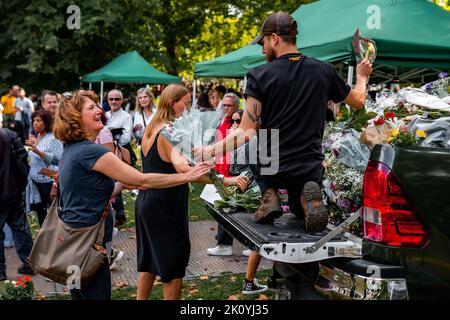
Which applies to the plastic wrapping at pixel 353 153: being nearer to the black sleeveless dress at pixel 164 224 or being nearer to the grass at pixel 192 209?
the black sleeveless dress at pixel 164 224

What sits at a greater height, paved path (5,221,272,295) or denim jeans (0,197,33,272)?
denim jeans (0,197,33,272)

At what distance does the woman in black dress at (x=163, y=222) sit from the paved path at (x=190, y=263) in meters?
1.85

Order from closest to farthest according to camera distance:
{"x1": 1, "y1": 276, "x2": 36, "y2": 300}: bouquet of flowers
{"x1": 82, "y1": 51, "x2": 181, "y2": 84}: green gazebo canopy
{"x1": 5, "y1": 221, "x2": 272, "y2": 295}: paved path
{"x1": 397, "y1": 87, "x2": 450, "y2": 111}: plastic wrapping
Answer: {"x1": 397, "y1": 87, "x2": 450, "y2": 111}: plastic wrapping → {"x1": 1, "y1": 276, "x2": 36, "y2": 300}: bouquet of flowers → {"x1": 5, "y1": 221, "x2": 272, "y2": 295}: paved path → {"x1": 82, "y1": 51, "x2": 181, "y2": 84}: green gazebo canopy

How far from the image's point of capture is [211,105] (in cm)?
1337

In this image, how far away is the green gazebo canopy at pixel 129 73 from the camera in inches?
742

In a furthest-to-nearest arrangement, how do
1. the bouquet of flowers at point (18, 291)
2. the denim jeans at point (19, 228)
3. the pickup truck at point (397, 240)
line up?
1. the denim jeans at point (19, 228)
2. the bouquet of flowers at point (18, 291)
3. the pickup truck at point (397, 240)

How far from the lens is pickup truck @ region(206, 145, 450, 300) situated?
2838mm

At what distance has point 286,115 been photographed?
3.58 metres

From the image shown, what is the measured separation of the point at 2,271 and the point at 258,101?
13.8 ft

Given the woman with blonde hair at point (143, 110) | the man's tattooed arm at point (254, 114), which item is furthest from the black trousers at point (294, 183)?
the woman with blonde hair at point (143, 110)

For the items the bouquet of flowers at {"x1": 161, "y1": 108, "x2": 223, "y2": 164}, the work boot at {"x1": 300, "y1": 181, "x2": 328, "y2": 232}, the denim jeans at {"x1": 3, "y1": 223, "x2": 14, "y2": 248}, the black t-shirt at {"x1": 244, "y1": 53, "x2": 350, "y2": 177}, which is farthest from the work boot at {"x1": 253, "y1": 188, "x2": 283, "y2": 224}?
the denim jeans at {"x1": 3, "y1": 223, "x2": 14, "y2": 248}

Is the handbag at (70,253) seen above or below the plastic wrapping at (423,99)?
below

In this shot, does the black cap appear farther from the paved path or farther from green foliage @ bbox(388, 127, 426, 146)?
the paved path
